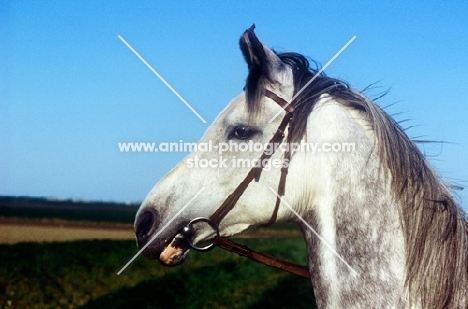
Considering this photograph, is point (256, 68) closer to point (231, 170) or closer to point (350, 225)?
point (231, 170)

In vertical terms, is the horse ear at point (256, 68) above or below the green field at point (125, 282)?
above

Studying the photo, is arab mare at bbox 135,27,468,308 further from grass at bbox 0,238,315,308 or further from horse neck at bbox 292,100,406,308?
grass at bbox 0,238,315,308

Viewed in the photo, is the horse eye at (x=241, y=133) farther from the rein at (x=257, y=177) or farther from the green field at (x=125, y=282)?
the green field at (x=125, y=282)

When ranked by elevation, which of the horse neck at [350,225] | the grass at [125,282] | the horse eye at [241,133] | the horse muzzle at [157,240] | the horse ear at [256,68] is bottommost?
the grass at [125,282]

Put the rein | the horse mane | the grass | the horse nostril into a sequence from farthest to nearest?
the grass → the horse nostril → the rein → the horse mane

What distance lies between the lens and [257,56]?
317 cm

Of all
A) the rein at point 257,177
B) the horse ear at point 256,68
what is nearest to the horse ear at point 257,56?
the horse ear at point 256,68

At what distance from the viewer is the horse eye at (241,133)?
321 centimetres

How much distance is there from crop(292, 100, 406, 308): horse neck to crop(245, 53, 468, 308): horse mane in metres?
0.06

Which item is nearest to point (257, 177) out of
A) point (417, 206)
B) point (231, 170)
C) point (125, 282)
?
point (231, 170)

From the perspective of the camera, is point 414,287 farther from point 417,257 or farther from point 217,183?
point 217,183

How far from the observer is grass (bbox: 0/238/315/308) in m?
9.62

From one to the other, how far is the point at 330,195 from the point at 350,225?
0.68 ft

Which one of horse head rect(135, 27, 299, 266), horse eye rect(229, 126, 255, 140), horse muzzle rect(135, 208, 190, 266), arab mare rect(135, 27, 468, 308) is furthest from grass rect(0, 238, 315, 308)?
horse eye rect(229, 126, 255, 140)
